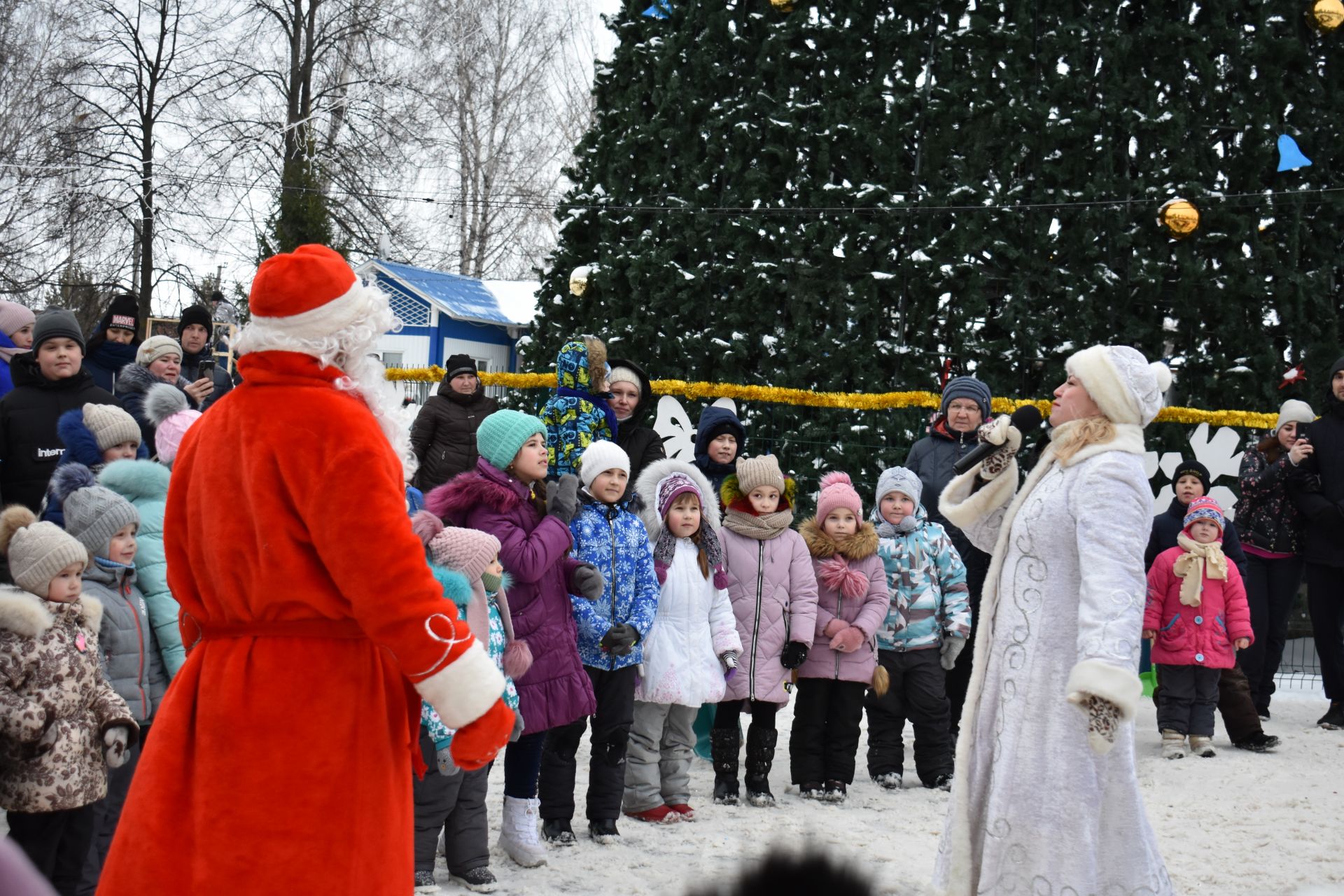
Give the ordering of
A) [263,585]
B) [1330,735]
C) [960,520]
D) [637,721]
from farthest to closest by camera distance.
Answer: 1. [1330,735]
2. [637,721]
3. [960,520]
4. [263,585]

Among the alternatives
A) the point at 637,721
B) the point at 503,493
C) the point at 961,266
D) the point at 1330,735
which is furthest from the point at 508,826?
the point at 961,266

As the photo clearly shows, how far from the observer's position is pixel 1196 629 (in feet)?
26.0

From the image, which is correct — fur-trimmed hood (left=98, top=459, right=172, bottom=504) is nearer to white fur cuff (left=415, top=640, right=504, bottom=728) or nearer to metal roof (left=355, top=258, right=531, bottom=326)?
white fur cuff (left=415, top=640, right=504, bottom=728)

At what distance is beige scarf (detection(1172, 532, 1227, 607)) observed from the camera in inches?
313

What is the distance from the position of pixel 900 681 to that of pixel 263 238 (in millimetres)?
15424

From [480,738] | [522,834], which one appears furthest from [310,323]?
[522,834]

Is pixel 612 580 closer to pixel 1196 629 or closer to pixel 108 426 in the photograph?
pixel 108 426

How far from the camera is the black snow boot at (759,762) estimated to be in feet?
21.5

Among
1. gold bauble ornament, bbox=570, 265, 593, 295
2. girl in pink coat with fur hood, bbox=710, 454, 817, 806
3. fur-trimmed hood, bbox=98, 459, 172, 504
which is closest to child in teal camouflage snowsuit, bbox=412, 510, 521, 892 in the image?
fur-trimmed hood, bbox=98, 459, 172, 504

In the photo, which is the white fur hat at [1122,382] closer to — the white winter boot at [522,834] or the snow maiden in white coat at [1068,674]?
the snow maiden in white coat at [1068,674]

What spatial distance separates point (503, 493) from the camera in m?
5.28

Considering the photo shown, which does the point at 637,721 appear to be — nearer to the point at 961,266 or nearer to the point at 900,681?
the point at 900,681

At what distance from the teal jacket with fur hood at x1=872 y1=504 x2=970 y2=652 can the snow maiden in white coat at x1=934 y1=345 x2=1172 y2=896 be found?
2.81 meters

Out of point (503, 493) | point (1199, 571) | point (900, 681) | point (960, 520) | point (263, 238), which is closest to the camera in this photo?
point (960, 520)
